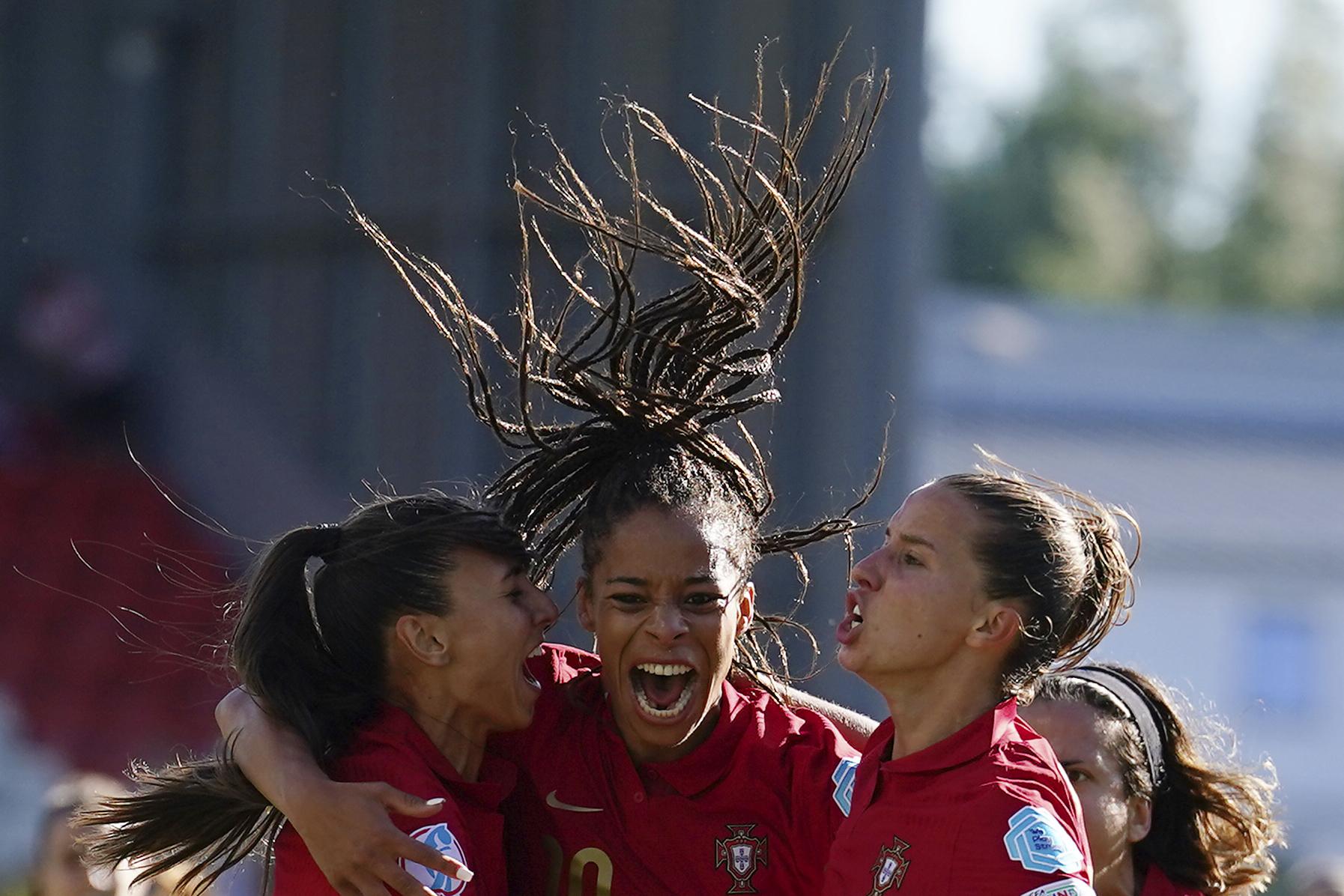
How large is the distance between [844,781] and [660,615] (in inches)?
15.9

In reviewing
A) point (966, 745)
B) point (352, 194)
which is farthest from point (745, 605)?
point (352, 194)

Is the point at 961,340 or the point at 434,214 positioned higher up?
the point at 434,214

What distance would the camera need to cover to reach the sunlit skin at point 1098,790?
3.03 meters

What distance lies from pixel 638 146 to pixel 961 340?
14.5 m

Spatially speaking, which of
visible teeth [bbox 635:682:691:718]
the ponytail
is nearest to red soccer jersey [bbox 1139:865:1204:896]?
visible teeth [bbox 635:682:691:718]

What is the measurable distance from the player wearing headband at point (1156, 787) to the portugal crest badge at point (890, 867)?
20.5 inches

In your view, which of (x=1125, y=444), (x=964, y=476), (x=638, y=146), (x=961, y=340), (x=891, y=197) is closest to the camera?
(x=964, y=476)

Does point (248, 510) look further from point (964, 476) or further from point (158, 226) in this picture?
point (964, 476)

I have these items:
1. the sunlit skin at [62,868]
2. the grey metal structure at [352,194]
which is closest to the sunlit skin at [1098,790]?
→ the sunlit skin at [62,868]

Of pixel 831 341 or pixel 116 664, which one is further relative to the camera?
pixel 116 664

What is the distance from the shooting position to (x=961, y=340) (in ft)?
69.3

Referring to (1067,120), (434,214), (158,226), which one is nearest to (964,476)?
(434,214)

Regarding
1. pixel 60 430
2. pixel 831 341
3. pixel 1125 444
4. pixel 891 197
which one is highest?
pixel 891 197

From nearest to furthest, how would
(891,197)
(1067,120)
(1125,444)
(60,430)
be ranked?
(891,197)
(60,430)
(1125,444)
(1067,120)
